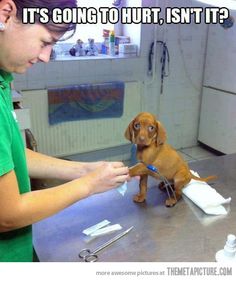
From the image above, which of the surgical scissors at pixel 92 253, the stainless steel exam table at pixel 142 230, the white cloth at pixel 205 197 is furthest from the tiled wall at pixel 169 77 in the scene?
the surgical scissors at pixel 92 253

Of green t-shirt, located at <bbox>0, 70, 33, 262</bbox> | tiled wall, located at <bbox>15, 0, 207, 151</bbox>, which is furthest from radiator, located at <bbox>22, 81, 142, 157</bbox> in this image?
green t-shirt, located at <bbox>0, 70, 33, 262</bbox>

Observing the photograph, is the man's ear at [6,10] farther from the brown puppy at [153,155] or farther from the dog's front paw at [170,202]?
the dog's front paw at [170,202]

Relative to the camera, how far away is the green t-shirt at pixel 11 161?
2.01ft

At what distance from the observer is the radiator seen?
2463mm

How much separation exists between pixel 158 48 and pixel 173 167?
1.94 metres

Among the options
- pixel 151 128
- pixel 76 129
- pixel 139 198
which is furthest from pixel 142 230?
pixel 76 129

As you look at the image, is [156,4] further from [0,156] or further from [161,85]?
[0,156]

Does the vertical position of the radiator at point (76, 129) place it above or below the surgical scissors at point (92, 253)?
below

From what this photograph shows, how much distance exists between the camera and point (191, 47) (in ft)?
9.57

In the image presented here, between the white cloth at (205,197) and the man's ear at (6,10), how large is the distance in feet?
2.44

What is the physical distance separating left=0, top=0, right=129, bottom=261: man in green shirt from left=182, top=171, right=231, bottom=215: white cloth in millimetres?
315

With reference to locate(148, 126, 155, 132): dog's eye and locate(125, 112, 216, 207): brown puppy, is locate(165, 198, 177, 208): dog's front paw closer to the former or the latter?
locate(125, 112, 216, 207): brown puppy

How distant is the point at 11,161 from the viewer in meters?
0.63

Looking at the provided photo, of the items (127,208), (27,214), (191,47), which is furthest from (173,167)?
(191,47)
